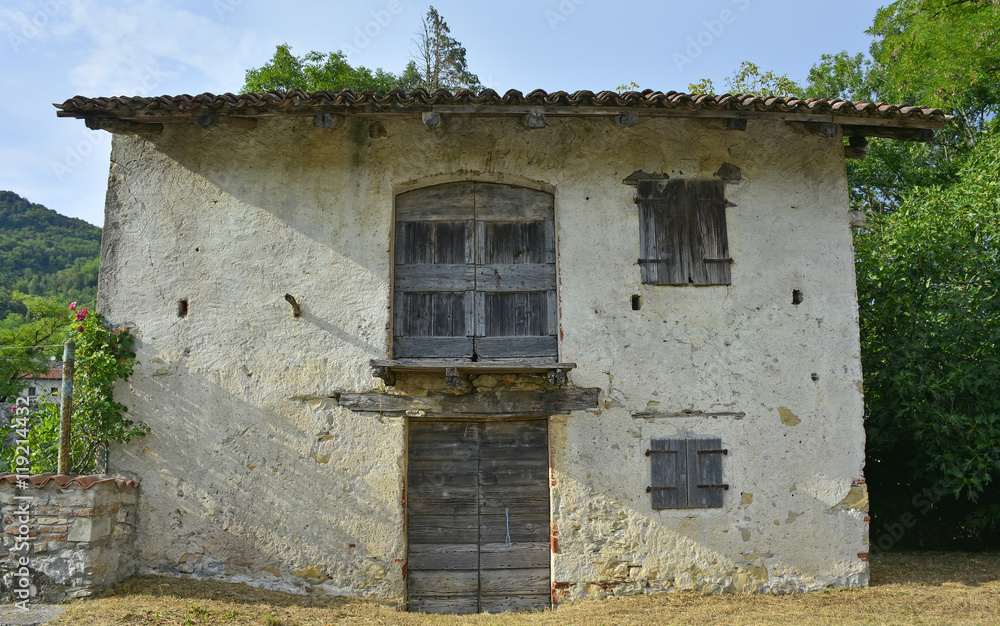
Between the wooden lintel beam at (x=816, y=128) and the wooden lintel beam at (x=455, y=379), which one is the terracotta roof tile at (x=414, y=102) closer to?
the wooden lintel beam at (x=816, y=128)

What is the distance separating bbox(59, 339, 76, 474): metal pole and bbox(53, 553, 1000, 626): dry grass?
4.04 feet

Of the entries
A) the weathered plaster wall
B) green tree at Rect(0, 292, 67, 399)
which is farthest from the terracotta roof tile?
green tree at Rect(0, 292, 67, 399)

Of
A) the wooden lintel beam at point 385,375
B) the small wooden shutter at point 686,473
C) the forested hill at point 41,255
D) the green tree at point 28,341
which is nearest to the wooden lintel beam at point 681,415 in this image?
the small wooden shutter at point 686,473

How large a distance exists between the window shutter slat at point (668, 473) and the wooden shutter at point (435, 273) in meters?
2.07

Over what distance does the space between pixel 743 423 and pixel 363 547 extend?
3.85m

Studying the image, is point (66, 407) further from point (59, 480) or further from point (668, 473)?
point (668, 473)

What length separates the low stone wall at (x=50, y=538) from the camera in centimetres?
521

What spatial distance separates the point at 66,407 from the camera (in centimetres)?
579

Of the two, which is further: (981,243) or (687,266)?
(981,243)

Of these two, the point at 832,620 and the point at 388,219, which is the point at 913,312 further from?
the point at 388,219

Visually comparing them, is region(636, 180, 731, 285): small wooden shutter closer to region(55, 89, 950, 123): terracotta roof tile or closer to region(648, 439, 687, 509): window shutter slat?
region(55, 89, 950, 123): terracotta roof tile

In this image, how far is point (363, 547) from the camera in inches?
236

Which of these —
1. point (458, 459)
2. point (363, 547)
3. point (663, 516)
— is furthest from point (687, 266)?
point (363, 547)

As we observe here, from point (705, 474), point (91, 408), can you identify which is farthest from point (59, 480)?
point (705, 474)
